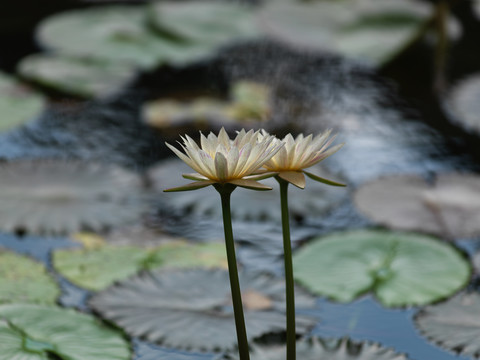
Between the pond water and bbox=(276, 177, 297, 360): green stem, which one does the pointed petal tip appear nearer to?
bbox=(276, 177, 297, 360): green stem

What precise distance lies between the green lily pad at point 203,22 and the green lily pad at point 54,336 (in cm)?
175

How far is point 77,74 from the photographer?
2428 millimetres

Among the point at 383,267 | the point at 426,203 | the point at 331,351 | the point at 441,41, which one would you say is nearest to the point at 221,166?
the point at 331,351

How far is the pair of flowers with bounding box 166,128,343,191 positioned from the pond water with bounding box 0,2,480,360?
45 cm

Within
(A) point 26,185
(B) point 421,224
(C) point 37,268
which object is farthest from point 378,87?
(C) point 37,268

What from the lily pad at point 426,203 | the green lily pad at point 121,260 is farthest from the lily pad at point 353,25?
the green lily pad at point 121,260

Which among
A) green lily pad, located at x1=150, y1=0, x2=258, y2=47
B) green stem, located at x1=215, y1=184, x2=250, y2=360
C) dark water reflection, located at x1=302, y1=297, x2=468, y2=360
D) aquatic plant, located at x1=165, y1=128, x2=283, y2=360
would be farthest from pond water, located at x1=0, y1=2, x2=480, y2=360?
aquatic plant, located at x1=165, y1=128, x2=283, y2=360

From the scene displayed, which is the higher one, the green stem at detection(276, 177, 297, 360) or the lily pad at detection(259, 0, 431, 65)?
the lily pad at detection(259, 0, 431, 65)

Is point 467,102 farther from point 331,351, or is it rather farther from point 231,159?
point 231,159

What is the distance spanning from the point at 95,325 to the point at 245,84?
1373 mm

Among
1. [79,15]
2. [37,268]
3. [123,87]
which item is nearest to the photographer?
[37,268]

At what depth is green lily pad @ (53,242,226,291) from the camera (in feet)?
4.63

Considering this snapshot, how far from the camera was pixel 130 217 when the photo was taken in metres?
1.66

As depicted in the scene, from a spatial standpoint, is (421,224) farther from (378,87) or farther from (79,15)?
(79,15)
